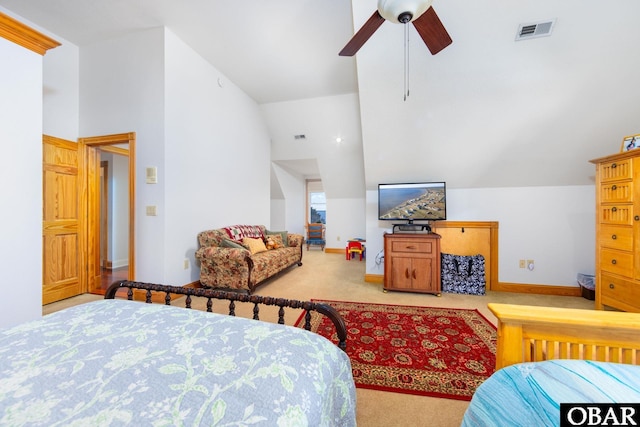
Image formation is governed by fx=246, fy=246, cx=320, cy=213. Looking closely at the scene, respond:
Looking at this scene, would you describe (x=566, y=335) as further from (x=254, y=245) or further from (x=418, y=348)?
(x=254, y=245)

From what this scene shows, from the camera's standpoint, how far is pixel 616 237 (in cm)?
225

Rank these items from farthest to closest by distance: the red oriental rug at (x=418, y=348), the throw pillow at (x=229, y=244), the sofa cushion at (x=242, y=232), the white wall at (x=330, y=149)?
the white wall at (x=330, y=149) → the sofa cushion at (x=242, y=232) → the throw pillow at (x=229, y=244) → the red oriental rug at (x=418, y=348)

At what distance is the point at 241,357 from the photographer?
0.75 metres

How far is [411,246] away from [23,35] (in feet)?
13.9

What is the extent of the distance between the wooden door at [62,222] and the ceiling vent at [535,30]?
16.7 ft

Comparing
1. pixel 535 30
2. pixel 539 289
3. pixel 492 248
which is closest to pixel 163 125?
pixel 535 30

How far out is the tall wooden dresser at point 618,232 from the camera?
208 centimetres

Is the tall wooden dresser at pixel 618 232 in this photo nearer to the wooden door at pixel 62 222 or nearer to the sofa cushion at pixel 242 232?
the sofa cushion at pixel 242 232

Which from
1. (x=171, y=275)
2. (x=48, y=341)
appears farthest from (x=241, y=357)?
(x=171, y=275)

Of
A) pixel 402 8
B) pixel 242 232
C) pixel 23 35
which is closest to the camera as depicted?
pixel 402 8

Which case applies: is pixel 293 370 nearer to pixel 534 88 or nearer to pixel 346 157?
pixel 534 88

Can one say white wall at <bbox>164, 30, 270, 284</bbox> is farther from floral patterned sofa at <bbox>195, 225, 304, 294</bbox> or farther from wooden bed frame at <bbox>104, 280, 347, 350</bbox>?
wooden bed frame at <bbox>104, 280, 347, 350</bbox>

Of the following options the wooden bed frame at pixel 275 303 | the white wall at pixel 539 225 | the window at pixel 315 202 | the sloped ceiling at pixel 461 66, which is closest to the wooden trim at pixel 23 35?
the sloped ceiling at pixel 461 66

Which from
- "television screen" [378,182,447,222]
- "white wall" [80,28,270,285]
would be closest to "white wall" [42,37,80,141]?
"white wall" [80,28,270,285]
